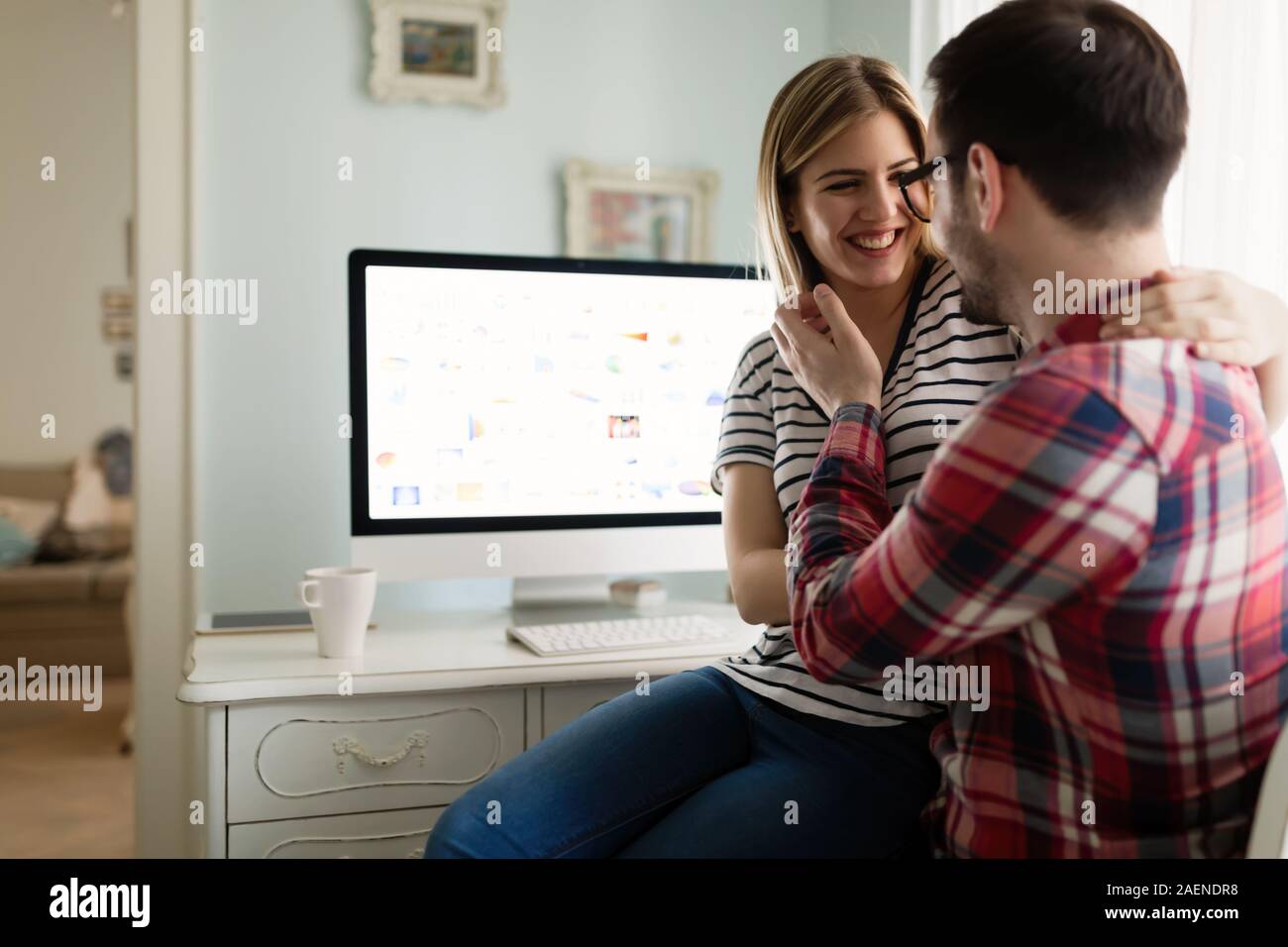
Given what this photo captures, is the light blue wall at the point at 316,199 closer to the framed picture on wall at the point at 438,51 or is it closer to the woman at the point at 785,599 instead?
the framed picture on wall at the point at 438,51

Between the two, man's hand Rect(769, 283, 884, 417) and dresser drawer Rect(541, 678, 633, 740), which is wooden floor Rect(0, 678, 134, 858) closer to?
dresser drawer Rect(541, 678, 633, 740)

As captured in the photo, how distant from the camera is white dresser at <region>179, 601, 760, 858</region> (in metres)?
1.25

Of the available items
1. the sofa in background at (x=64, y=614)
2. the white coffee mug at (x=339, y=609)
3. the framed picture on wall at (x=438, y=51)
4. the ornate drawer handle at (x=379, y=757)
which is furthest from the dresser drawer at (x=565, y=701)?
the sofa in background at (x=64, y=614)

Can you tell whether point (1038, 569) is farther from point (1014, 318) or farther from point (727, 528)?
point (727, 528)

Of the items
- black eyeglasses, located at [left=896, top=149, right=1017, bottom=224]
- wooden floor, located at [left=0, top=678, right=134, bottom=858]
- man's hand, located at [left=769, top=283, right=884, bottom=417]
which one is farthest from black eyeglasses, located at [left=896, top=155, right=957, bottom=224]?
wooden floor, located at [left=0, top=678, right=134, bottom=858]

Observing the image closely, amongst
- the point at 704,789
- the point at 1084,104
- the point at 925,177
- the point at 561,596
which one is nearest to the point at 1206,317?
the point at 1084,104

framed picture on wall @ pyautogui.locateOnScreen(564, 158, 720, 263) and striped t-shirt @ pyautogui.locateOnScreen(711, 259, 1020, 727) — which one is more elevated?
framed picture on wall @ pyautogui.locateOnScreen(564, 158, 720, 263)

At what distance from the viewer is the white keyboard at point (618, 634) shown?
140 cm

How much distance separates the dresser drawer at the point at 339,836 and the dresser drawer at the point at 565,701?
0.56ft

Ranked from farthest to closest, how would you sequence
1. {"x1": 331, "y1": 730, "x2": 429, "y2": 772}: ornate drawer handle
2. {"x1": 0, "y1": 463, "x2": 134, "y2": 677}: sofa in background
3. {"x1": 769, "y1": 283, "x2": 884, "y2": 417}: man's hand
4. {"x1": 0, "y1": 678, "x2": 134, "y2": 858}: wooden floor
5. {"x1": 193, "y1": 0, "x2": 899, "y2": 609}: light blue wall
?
{"x1": 0, "y1": 463, "x2": 134, "y2": 677}: sofa in background
{"x1": 0, "y1": 678, "x2": 134, "y2": 858}: wooden floor
{"x1": 193, "y1": 0, "x2": 899, "y2": 609}: light blue wall
{"x1": 331, "y1": 730, "x2": 429, "y2": 772}: ornate drawer handle
{"x1": 769, "y1": 283, "x2": 884, "y2": 417}: man's hand

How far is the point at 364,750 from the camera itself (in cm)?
129

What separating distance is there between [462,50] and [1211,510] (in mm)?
1571

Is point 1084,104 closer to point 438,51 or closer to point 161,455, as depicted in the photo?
point 438,51

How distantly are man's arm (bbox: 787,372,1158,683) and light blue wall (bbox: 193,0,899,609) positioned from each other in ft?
4.20
